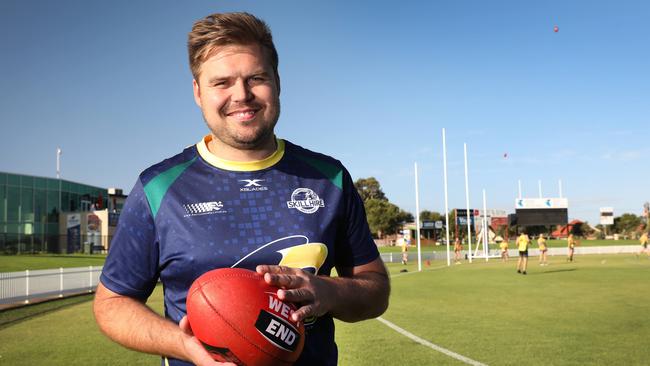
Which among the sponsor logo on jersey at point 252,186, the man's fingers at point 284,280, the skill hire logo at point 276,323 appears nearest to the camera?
the man's fingers at point 284,280

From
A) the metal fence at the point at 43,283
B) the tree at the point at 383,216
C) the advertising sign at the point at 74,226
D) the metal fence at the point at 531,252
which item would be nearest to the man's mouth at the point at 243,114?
the metal fence at the point at 43,283

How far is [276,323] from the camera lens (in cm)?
214

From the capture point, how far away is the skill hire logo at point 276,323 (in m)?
2.14

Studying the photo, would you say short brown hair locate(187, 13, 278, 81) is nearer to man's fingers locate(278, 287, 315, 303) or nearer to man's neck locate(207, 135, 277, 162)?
man's neck locate(207, 135, 277, 162)

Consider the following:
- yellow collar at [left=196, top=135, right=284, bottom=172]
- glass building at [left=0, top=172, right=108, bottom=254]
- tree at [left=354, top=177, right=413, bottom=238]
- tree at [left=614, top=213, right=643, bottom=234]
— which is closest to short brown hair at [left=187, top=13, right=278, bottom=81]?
yellow collar at [left=196, top=135, right=284, bottom=172]

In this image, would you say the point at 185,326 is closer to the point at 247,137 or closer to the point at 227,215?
the point at 227,215

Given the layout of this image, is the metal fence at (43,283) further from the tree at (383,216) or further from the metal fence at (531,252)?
the tree at (383,216)

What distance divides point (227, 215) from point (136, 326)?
1.99 ft

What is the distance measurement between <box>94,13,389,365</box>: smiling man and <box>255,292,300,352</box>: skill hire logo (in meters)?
0.25

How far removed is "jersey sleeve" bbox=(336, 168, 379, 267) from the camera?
9.21 ft

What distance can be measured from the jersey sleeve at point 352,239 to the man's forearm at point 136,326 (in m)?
0.92

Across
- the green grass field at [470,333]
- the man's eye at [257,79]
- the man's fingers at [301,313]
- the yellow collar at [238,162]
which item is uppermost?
the man's eye at [257,79]

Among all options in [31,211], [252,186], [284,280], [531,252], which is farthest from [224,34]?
[531,252]

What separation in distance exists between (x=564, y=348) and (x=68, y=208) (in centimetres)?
6358
